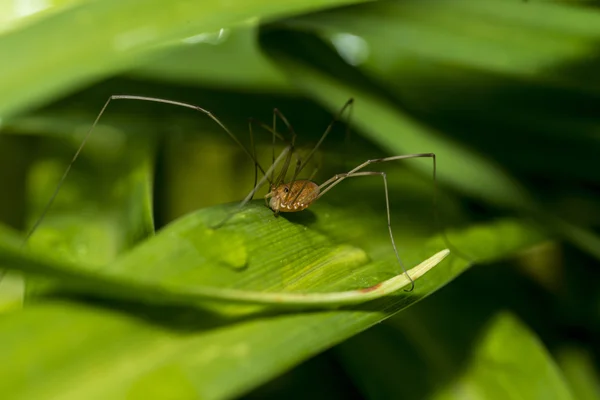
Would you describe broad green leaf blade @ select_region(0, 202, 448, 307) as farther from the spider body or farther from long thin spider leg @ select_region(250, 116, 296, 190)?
long thin spider leg @ select_region(250, 116, 296, 190)

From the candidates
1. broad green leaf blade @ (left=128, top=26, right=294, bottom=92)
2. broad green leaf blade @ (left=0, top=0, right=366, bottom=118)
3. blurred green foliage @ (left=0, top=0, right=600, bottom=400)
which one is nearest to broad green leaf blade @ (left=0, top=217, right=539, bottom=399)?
blurred green foliage @ (left=0, top=0, right=600, bottom=400)

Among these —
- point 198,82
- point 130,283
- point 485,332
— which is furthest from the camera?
point 198,82

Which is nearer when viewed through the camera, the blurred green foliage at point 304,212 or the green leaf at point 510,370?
the blurred green foliage at point 304,212

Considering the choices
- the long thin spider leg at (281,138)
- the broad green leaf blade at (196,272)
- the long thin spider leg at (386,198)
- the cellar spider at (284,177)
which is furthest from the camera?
the long thin spider leg at (281,138)

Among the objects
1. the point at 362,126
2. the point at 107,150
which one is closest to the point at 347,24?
the point at 362,126

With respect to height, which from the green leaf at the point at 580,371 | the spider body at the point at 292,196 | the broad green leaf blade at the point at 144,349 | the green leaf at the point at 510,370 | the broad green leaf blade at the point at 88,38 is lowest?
the green leaf at the point at 580,371

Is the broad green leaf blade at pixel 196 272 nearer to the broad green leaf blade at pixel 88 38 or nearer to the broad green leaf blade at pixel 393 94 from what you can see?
the broad green leaf blade at pixel 88 38

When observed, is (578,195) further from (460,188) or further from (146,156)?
(146,156)

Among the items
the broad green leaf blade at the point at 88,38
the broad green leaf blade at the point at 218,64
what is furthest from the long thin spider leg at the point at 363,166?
the broad green leaf blade at the point at 88,38
